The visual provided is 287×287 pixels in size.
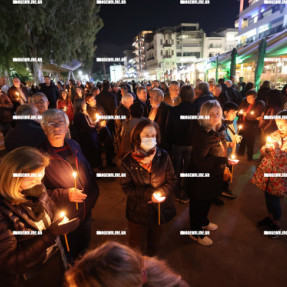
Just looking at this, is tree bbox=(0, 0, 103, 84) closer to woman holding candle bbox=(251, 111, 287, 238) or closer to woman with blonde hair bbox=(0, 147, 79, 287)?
woman with blonde hair bbox=(0, 147, 79, 287)

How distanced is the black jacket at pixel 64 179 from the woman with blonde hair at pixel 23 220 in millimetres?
359

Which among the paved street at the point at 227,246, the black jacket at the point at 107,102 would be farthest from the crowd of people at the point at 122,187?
the black jacket at the point at 107,102

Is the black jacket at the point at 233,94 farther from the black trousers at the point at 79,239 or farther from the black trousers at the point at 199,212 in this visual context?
the black trousers at the point at 79,239

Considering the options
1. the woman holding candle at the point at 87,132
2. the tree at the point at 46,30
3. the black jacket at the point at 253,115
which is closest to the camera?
the woman holding candle at the point at 87,132

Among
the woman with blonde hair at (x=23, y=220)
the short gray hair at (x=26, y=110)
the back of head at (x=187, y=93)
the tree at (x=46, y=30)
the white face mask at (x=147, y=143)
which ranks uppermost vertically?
the tree at (x=46, y=30)

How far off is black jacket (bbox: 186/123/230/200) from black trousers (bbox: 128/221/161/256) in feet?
2.77

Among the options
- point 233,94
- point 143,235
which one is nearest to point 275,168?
point 143,235

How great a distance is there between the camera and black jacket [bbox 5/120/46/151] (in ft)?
9.37

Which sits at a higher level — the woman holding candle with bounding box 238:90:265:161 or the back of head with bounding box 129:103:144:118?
the back of head with bounding box 129:103:144:118

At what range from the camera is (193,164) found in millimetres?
3008

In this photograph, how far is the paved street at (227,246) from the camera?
8.80ft

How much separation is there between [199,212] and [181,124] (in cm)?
170

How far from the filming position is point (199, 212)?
10.6 feet

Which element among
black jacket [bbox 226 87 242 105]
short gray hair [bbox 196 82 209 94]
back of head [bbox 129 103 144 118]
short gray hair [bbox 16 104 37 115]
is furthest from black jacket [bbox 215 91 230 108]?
short gray hair [bbox 16 104 37 115]
